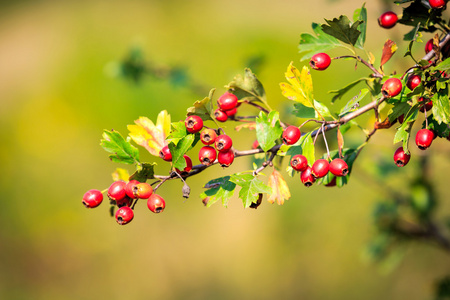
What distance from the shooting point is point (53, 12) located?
7664mm

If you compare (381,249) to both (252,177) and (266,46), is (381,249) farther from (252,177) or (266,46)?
(266,46)

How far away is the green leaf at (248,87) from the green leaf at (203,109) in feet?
0.33

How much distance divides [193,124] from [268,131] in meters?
0.14

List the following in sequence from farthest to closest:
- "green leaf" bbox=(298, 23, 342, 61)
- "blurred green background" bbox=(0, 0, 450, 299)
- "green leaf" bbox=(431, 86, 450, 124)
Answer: "blurred green background" bbox=(0, 0, 450, 299), "green leaf" bbox=(298, 23, 342, 61), "green leaf" bbox=(431, 86, 450, 124)

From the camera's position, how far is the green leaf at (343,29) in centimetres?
80

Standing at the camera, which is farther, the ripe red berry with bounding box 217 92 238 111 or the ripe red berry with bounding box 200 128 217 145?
the ripe red berry with bounding box 217 92 238 111

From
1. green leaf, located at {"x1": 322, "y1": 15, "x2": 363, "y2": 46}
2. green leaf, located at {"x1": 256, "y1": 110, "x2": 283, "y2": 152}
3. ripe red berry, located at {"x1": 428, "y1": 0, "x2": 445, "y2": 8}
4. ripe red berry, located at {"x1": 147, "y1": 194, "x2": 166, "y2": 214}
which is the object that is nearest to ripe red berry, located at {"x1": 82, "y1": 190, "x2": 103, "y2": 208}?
ripe red berry, located at {"x1": 147, "y1": 194, "x2": 166, "y2": 214}

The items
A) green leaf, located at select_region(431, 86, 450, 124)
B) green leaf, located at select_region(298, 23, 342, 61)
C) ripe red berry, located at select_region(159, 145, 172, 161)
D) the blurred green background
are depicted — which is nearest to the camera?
green leaf, located at select_region(431, 86, 450, 124)

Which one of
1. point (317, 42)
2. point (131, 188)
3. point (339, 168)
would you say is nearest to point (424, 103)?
point (339, 168)

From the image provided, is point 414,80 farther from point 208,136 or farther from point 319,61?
point 208,136

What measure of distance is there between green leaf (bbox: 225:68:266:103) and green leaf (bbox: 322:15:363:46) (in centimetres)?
17

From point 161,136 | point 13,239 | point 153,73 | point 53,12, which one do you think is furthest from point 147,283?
point 53,12

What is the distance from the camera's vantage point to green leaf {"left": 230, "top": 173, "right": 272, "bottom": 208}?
733mm

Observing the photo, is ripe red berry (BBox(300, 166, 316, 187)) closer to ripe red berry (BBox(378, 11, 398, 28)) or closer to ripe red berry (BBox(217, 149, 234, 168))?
ripe red berry (BBox(217, 149, 234, 168))
